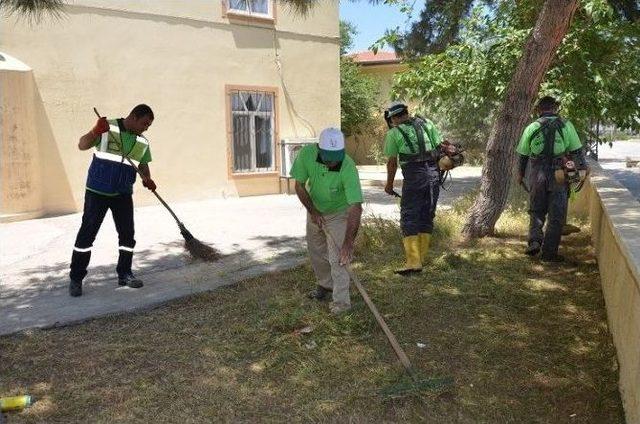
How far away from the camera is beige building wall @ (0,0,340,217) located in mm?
9695

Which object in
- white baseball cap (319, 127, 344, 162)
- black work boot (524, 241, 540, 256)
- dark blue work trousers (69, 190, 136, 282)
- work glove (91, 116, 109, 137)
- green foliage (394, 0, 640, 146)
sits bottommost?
black work boot (524, 241, 540, 256)

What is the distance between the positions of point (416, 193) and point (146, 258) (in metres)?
3.04

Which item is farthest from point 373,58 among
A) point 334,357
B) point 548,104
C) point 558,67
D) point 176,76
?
point 334,357

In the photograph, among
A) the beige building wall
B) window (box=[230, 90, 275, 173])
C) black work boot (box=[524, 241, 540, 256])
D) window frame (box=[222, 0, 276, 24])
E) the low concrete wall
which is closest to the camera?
the low concrete wall

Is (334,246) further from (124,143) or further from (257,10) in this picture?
(257,10)

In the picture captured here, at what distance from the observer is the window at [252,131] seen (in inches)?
476

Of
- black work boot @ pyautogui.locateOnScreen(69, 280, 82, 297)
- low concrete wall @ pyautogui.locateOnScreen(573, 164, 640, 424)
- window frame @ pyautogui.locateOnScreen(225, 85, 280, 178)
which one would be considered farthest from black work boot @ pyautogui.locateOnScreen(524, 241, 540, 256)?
window frame @ pyautogui.locateOnScreen(225, 85, 280, 178)

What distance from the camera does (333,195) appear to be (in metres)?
4.31

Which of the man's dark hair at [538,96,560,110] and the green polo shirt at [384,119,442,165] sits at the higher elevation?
the man's dark hair at [538,96,560,110]

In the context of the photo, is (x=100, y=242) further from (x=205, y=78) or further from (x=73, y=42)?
(x=205, y=78)

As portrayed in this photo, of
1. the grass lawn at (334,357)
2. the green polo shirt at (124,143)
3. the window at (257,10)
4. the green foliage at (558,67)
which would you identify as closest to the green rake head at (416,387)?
the grass lawn at (334,357)

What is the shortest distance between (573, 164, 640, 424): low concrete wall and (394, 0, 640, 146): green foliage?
2.72 metres

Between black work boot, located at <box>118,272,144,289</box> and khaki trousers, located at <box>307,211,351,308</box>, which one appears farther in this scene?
black work boot, located at <box>118,272,144,289</box>

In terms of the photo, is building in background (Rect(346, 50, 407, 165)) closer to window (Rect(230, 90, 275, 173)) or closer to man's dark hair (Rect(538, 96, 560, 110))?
window (Rect(230, 90, 275, 173))
